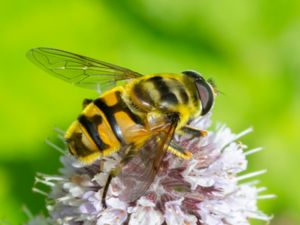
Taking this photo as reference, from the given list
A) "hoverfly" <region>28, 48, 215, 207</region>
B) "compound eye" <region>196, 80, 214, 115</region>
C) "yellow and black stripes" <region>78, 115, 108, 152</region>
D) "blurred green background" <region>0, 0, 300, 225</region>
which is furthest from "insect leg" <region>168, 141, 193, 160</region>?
"blurred green background" <region>0, 0, 300, 225</region>

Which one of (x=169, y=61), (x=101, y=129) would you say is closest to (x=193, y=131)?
(x=101, y=129)

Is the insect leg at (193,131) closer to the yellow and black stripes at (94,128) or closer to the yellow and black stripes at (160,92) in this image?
the yellow and black stripes at (160,92)

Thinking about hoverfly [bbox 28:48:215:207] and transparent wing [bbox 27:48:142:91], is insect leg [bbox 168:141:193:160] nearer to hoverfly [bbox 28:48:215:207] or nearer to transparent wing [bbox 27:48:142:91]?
hoverfly [bbox 28:48:215:207]

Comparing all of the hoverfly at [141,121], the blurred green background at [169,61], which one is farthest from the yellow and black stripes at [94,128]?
the blurred green background at [169,61]

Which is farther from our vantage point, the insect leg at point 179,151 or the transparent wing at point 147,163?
the insect leg at point 179,151

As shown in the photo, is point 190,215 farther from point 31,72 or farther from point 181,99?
point 31,72

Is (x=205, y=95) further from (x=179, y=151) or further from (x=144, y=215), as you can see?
(x=144, y=215)
